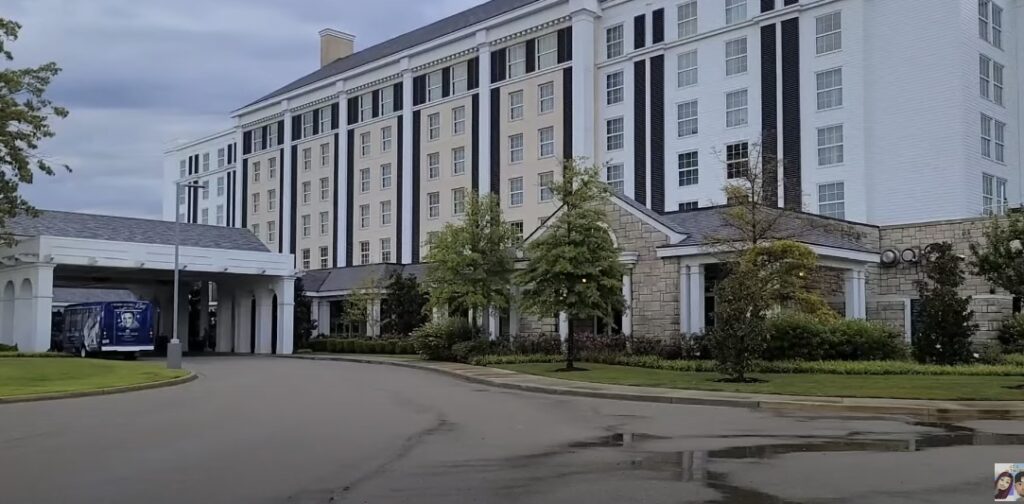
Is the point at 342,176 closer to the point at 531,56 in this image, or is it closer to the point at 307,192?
the point at 307,192

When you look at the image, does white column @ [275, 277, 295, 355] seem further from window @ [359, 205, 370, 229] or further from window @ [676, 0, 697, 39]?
window @ [676, 0, 697, 39]

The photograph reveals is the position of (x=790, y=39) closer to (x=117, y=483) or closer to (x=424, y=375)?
(x=424, y=375)

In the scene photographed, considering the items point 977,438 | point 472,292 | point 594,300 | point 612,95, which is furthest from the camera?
point 612,95

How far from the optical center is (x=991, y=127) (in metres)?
44.1

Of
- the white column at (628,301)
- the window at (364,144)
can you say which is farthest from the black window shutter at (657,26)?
the window at (364,144)

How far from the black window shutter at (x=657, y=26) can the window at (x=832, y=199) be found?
43.9 feet

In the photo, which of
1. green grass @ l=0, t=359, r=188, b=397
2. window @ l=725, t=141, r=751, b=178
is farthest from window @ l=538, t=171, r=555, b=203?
green grass @ l=0, t=359, r=188, b=397

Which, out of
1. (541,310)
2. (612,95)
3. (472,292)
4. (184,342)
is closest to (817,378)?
(541,310)

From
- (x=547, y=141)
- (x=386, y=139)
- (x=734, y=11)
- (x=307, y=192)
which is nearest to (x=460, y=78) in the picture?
(x=386, y=139)

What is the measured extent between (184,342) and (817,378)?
45.8 metres

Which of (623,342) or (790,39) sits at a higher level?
(790,39)

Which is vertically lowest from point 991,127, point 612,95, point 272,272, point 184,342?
point 184,342

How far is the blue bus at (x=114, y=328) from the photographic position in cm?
4366

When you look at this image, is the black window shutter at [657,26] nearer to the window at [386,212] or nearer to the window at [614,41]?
the window at [614,41]
